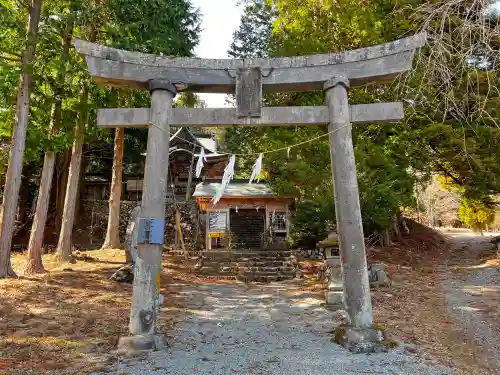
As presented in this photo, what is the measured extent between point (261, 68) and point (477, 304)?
23.3 ft

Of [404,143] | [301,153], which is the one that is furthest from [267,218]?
[404,143]

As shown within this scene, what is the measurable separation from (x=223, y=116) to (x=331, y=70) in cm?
192

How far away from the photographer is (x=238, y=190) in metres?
18.8

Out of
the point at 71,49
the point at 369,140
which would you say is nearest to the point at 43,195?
the point at 71,49

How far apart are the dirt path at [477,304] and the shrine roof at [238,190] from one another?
27.6 ft

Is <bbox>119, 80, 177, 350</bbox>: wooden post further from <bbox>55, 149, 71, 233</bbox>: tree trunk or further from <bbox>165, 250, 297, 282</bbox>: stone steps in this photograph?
<bbox>55, 149, 71, 233</bbox>: tree trunk

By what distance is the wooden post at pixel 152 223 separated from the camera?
540 centimetres

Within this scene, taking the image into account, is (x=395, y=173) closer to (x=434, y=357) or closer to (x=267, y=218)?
(x=267, y=218)

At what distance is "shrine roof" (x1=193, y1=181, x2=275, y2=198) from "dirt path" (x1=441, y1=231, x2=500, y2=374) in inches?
331

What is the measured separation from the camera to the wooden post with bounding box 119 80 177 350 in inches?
213

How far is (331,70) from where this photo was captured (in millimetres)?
6223

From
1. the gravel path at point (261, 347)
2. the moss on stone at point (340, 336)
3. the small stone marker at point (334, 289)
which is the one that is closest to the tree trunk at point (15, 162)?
the gravel path at point (261, 347)

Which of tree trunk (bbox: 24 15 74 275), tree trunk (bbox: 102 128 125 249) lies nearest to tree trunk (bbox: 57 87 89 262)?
tree trunk (bbox: 24 15 74 275)

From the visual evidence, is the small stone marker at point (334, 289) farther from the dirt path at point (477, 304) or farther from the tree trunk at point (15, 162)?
the tree trunk at point (15, 162)
